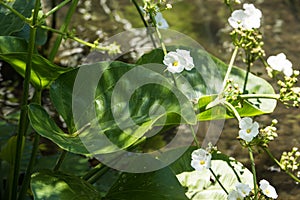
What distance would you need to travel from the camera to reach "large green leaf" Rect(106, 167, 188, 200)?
1153 mm

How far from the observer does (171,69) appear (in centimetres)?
110

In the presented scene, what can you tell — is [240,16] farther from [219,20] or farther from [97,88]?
[219,20]

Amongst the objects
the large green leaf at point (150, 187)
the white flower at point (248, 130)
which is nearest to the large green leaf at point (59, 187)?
the large green leaf at point (150, 187)

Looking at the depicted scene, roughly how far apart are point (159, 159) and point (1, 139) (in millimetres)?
631

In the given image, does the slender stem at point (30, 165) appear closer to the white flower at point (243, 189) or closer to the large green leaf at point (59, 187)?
the large green leaf at point (59, 187)

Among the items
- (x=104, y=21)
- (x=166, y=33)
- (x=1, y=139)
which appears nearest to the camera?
(x=1, y=139)

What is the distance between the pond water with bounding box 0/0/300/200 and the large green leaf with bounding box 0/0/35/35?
690 millimetres

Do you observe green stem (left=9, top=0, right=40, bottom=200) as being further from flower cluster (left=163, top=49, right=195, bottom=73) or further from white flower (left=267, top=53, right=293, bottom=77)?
white flower (left=267, top=53, right=293, bottom=77)

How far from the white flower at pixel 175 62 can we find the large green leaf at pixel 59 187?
0.92 ft

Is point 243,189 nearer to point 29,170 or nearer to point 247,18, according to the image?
point 247,18

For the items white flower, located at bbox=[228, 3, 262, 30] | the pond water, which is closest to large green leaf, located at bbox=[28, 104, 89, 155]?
white flower, located at bbox=[228, 3, 262, 30]

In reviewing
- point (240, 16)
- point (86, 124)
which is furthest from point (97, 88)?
point (240, 16)

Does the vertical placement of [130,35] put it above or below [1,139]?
above

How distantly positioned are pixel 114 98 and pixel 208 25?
137cm
